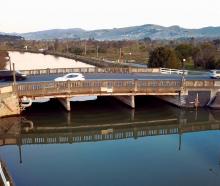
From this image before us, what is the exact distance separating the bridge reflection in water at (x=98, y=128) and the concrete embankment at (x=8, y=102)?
0.69 meters

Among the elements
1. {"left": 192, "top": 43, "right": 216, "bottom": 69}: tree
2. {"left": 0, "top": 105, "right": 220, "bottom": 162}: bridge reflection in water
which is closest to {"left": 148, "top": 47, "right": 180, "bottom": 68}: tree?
{"left": 192, "top": 43, "right": 216, "bottom": 69}: tree

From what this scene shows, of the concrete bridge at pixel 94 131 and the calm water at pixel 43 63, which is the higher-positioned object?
the calm water at pixel 43 63

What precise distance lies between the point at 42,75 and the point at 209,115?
2283 cm

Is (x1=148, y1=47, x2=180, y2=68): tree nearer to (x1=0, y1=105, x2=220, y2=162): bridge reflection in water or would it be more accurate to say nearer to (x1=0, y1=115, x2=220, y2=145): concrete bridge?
(x1=0, y1=105, x2=220, y2=162): bridge reflection in water

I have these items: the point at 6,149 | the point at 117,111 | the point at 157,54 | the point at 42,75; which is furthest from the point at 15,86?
the point at 157,54

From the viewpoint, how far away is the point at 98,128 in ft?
110

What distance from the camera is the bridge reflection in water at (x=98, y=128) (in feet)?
99.8

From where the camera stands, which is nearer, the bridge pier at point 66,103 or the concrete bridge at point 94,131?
the concrete bridge at point 94,131

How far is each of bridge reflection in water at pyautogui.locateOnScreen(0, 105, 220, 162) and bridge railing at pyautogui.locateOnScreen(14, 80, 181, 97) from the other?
8.55 ft

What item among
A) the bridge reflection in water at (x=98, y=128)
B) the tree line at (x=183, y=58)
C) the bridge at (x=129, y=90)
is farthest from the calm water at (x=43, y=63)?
the bridge reflection in water at (x=98, y=128)

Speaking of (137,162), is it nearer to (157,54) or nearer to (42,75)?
(42,75)

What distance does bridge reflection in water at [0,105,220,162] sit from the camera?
30405 mm

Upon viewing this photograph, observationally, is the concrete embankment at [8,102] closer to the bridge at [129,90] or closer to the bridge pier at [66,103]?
the bridge at [129,90]

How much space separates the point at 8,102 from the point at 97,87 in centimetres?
871
